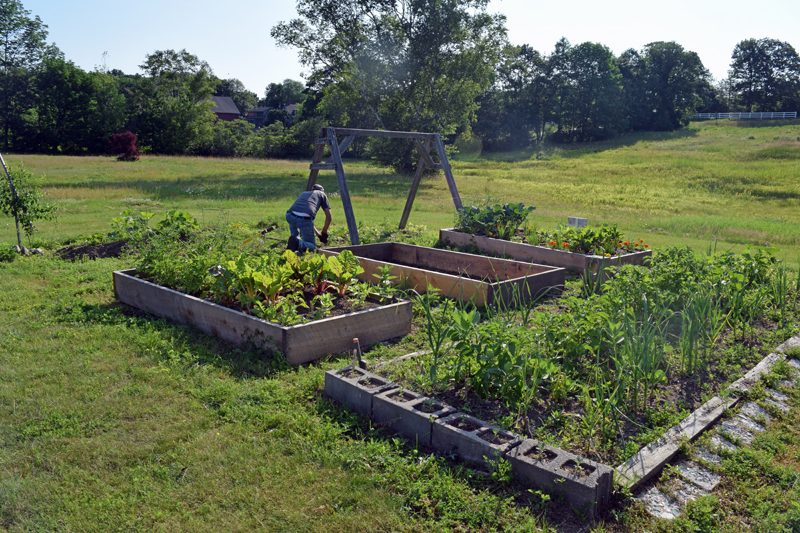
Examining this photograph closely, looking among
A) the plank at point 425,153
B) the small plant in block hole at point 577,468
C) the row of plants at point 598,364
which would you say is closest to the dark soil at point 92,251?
the plank at point 425,153

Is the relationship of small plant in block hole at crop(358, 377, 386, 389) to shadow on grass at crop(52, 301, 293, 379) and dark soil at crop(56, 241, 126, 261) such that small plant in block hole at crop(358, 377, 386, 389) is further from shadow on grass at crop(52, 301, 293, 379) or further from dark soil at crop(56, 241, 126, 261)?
dark soil at crop(56, 241, 126, 261)

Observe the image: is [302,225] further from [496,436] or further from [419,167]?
[496,436]

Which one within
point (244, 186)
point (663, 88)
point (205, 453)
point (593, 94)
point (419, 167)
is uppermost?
point (663, 88)

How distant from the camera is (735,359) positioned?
175 inches

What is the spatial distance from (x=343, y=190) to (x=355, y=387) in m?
6.12

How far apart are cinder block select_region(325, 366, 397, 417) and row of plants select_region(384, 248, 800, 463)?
0.29 metres

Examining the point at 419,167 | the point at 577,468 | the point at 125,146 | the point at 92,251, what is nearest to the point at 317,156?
the point at 419,167

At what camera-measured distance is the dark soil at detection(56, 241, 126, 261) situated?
8453 millimetres

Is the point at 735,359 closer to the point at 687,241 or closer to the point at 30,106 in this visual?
the point at 687,241

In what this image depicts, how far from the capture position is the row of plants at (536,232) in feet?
25.6

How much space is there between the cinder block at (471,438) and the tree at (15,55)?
5636 cm

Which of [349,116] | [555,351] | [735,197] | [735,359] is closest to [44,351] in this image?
[555,351]

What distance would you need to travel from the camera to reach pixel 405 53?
91.9ft

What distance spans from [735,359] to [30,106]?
59298 millimetres
